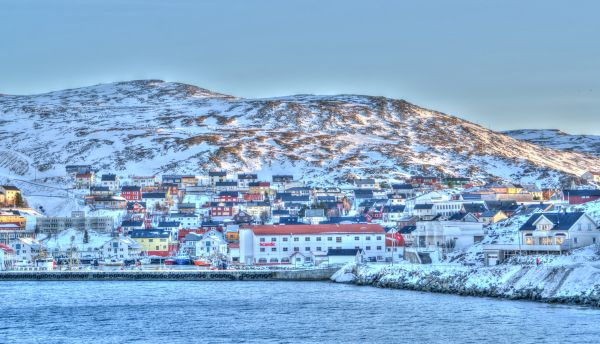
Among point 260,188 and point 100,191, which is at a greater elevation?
point 260,188

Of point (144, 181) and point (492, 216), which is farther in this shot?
point (144, 181)

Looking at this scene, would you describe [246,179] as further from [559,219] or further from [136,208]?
[559,219]

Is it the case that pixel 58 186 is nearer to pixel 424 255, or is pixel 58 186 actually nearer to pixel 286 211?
pixel 286 211

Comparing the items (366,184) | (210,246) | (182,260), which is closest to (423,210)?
(210,246)

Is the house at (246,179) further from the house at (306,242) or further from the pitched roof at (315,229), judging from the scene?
the house at (306,242)

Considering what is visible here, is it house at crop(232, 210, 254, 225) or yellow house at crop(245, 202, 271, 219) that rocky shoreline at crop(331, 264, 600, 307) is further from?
yellow house at crop(245, 202, 271, 219)

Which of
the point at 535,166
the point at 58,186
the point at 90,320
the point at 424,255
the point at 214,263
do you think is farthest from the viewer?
the point at 535,166

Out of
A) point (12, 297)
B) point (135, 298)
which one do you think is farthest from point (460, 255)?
point (12, 297)
